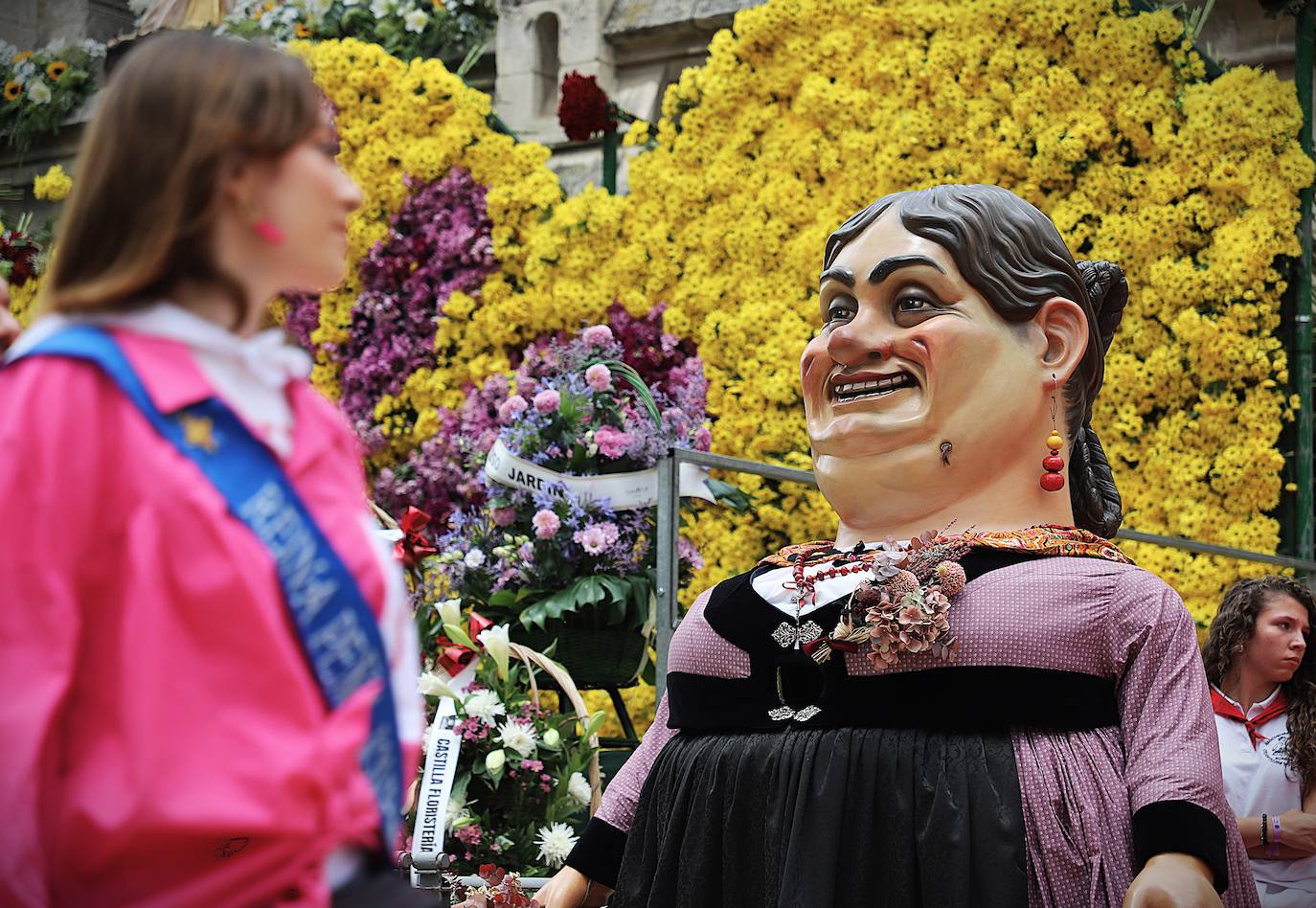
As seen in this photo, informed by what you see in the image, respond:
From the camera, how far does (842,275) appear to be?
3.22m

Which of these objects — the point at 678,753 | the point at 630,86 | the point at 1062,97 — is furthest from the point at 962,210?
the point at 630,86

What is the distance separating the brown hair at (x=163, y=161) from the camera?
1423 millimetres

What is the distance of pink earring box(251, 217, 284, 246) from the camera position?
4.86ft

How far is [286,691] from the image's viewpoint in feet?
4.42

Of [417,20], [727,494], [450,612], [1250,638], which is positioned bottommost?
[1250,638]

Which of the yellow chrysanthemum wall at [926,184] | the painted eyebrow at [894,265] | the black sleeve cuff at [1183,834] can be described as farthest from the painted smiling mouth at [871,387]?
the yellow chrysanthemum wall at [926,184]

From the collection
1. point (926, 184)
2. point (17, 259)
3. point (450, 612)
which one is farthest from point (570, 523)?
point (17, 259)

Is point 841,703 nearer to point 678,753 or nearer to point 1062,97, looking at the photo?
point 678,753

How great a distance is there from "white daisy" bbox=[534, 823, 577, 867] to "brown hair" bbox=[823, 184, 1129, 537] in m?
1.39

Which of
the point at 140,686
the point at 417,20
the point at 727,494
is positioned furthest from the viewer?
the point at 417,20

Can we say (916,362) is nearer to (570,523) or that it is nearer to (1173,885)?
(1173,885)

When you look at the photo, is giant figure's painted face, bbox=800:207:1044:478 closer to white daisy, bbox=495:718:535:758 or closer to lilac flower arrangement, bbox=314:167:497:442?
white daisy, bbox=495:718:535:758

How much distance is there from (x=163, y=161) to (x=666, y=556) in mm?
2685

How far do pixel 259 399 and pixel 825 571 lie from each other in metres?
1.69
